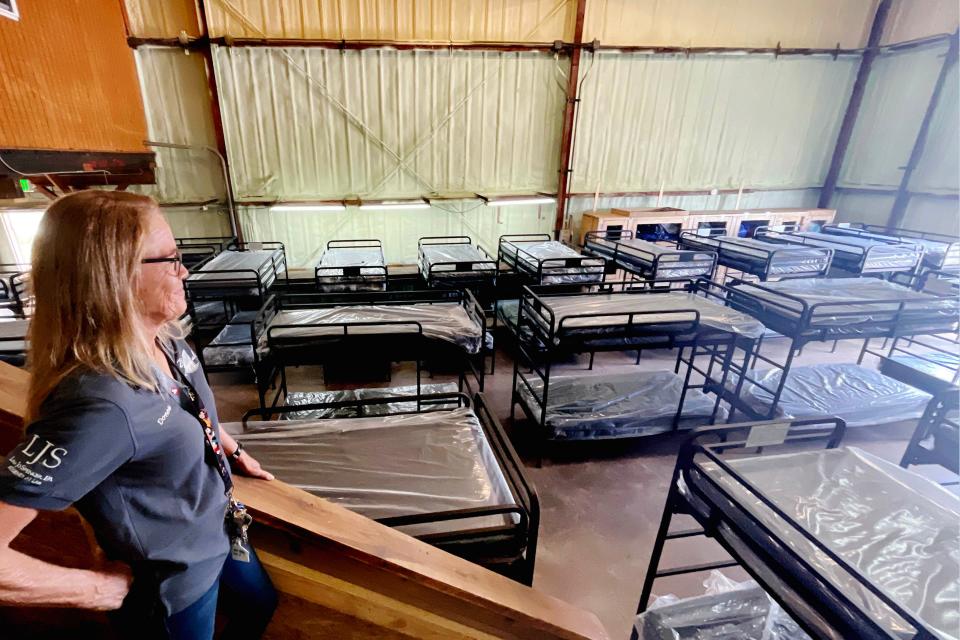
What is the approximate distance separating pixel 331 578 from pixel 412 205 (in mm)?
5957

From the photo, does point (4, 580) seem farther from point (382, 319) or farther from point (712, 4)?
point (712, 4)

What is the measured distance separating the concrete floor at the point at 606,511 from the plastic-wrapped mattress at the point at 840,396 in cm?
16

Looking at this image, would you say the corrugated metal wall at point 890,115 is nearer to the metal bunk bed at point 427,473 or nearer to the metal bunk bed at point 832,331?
the metal bunk bed at point 832,331

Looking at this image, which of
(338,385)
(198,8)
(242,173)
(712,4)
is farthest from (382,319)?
(712,4)

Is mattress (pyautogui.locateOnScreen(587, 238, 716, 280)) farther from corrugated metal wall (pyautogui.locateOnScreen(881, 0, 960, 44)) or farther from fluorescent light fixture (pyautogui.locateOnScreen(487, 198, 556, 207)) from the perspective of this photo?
corrugated metal wall (pyautogui.locateOnScreen(881, 0, 960, 44))

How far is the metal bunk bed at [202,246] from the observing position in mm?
5561

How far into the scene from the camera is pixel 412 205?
665cm

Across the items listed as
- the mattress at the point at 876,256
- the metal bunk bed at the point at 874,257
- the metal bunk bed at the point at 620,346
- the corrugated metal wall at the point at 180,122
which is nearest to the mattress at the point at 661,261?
the metal bunk bed at the point at 620,346

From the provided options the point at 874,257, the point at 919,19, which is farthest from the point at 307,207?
the point at 919,19

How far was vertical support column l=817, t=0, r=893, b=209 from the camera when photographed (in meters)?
6.82

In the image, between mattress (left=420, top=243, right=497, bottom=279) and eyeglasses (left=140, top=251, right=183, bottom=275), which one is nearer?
eyeglasses (left=140, top=251, right=183, bottom=275)

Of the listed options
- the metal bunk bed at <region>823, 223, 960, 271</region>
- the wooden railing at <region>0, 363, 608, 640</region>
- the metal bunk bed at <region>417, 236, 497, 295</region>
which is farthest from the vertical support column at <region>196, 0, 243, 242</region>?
the metal bunk bed at <region>823, 223, 960, 271</region>

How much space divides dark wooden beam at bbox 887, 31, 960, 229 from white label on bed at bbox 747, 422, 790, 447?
26.6 ft

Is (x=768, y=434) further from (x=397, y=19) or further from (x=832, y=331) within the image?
(x=397, y=19)
